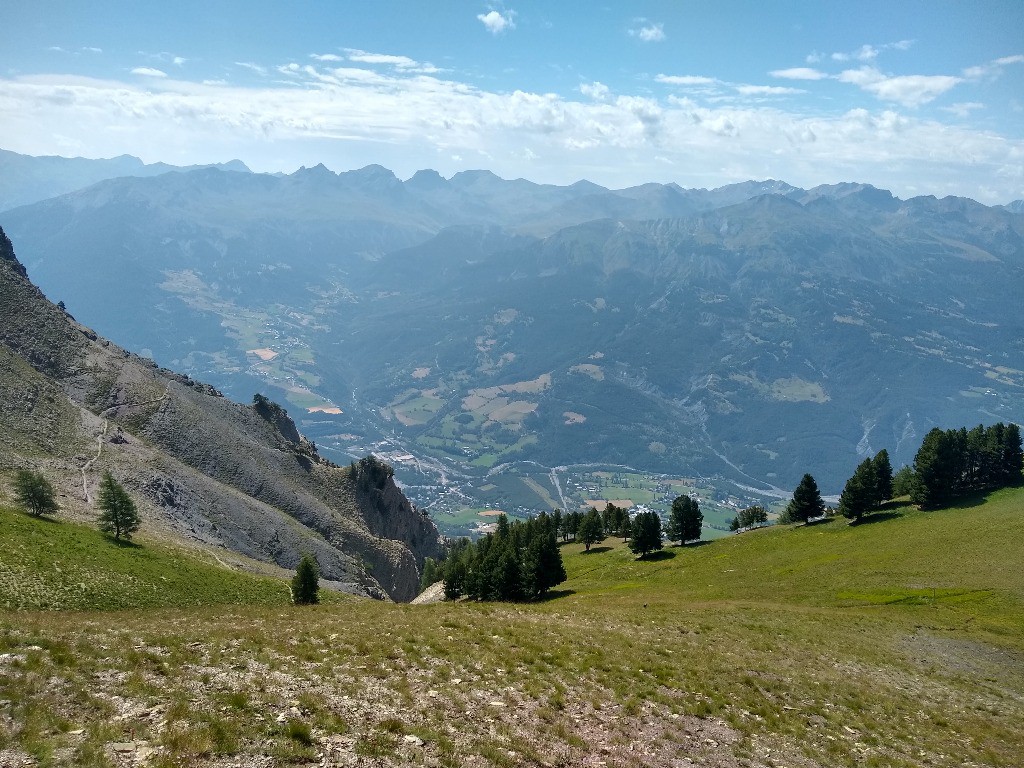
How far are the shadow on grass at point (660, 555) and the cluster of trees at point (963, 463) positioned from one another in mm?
34800

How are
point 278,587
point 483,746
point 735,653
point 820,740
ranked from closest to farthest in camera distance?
point 483,746 < point 820,740 < point 735,653 < point 278,587

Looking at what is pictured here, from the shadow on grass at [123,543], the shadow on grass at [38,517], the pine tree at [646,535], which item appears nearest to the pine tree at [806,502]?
the pine tree at [646,535]

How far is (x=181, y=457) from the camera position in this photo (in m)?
103

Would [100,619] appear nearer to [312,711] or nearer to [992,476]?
[312,711]

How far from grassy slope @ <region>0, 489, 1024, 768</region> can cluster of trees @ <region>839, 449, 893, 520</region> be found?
33.6 meters

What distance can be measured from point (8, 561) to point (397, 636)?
A: 3115 centimetres

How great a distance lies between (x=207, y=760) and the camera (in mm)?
13859

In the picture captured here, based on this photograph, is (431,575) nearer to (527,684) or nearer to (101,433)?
(101,433)

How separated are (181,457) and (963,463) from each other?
411 feet

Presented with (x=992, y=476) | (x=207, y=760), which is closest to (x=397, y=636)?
(x=207, y=760)

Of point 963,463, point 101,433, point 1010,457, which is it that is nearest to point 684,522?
point 963,463

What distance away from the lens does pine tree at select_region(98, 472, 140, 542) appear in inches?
2253

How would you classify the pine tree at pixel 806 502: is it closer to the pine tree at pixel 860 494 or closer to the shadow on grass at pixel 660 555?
the pine tree at pixel 860 494

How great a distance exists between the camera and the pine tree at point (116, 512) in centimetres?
5722
